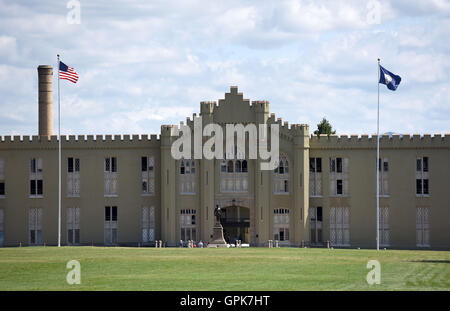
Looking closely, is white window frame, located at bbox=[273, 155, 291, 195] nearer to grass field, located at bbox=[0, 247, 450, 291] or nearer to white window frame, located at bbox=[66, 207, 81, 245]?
grass field, located at bbox=[0, 247, 450, 291]

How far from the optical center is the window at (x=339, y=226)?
84.9 m

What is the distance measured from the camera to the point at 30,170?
87.1 meters

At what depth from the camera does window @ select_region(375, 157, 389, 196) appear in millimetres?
85062

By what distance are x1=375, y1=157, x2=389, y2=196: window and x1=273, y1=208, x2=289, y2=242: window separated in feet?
29.0

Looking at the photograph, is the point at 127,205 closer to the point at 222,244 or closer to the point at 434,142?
the point at 222,244

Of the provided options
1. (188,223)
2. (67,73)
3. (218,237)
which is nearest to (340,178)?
(218,237)

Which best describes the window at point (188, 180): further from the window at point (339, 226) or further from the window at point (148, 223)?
the window at point (339, 226)

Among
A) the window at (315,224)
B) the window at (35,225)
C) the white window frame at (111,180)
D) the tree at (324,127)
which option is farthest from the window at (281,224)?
the tree at (324,127)

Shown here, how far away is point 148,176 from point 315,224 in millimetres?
15808

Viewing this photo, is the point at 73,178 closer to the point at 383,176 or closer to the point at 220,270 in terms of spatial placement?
the point at 383,176

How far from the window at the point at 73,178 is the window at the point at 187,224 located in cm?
1014

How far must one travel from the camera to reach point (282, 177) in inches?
3319
